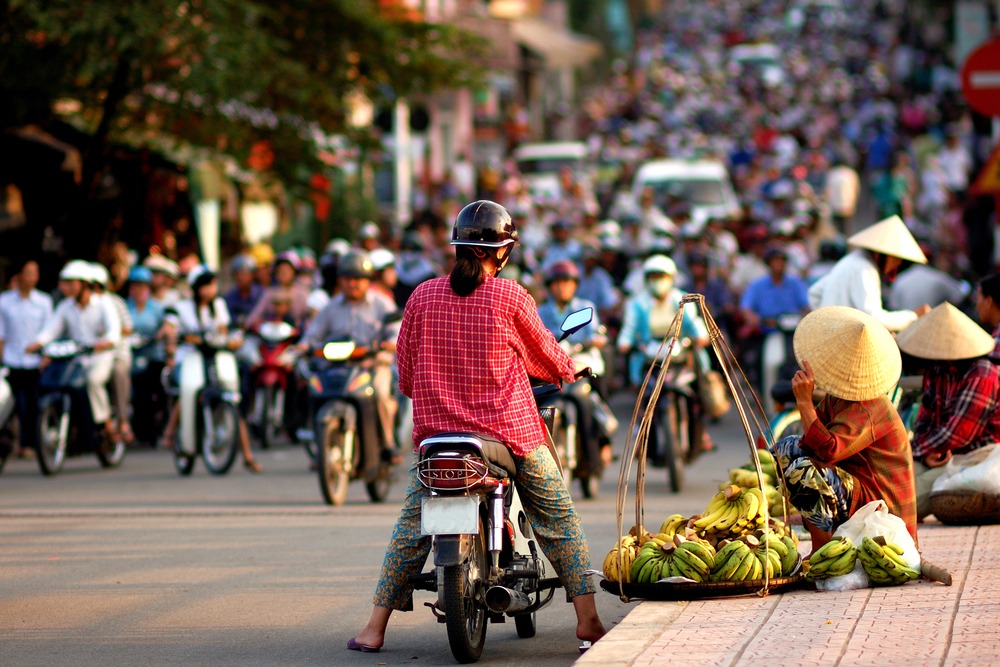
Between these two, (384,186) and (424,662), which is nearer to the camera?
(424,662)

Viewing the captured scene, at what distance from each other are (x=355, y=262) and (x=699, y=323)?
9.48 ft

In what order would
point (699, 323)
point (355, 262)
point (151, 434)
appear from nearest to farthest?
point (355, 262)
point (699, 323)
point (151, 434)

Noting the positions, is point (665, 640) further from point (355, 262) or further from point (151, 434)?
point (151, 434)

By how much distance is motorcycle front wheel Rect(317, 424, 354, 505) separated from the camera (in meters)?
12.4

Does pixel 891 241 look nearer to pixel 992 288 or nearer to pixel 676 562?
pixel 992 288

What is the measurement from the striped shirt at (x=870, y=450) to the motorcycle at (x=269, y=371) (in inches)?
372

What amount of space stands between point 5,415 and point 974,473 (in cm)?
861

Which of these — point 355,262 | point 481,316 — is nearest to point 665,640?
point 481,316

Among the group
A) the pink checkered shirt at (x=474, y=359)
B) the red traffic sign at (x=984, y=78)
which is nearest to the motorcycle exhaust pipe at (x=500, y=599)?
the pink checkered shirt at (x=474, y=359)

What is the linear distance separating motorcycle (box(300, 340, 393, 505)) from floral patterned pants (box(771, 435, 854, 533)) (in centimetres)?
505

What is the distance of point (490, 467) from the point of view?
22.7 ft

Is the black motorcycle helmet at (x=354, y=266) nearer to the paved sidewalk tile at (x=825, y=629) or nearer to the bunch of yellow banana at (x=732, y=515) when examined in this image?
the bunch of yellow banana at (x=732, y=515)

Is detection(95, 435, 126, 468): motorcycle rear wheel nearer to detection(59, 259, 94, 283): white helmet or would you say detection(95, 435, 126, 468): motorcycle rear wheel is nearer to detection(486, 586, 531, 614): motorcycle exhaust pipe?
detection(59, 259, 94, 283): white helmet

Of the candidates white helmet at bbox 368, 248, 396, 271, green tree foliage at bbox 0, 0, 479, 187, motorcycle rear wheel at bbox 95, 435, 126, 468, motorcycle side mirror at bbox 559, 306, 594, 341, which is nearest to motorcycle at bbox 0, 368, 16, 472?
motorcycle rear wheel at bbox 95, 435, 126, 468
